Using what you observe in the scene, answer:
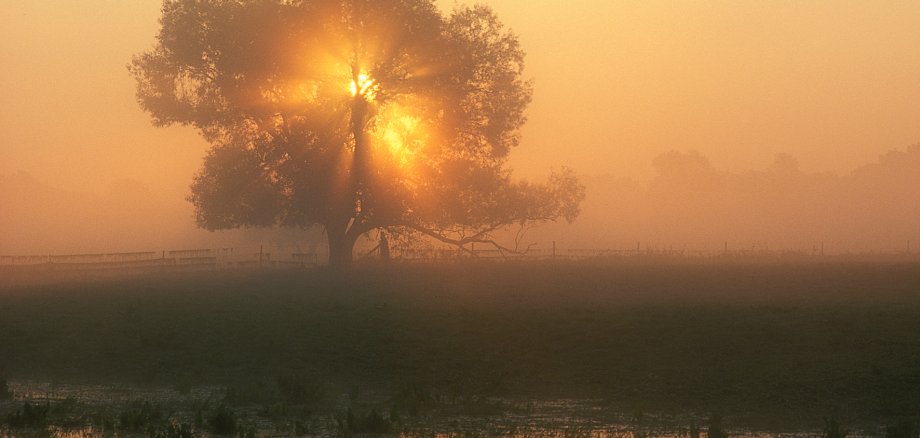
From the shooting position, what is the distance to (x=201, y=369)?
28.6 m

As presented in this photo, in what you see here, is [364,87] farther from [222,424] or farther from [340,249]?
[222,424]

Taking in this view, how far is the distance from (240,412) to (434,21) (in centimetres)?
4180

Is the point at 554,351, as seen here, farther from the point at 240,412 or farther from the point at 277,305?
the point at 277,305

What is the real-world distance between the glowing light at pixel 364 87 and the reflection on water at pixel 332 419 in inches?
1500

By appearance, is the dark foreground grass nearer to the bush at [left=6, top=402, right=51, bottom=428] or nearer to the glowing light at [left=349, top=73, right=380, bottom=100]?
the bush at [left=6, top=402, right=51, bottom=428]

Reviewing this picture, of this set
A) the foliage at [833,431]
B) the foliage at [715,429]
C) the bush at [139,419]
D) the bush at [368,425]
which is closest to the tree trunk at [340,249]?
the bush at [139,419]

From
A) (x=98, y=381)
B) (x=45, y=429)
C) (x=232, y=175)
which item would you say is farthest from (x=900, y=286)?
(x=232, y=175)

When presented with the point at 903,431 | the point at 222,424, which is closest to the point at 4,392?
the point at 222,424

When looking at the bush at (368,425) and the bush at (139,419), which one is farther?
the bush at (139,419)

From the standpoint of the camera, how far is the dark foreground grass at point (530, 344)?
A: 941 inches

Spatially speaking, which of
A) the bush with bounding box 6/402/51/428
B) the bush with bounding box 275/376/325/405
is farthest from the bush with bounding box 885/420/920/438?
the bush with bounding box 6/402/51/428

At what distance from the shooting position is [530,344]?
A: 29.3 metres

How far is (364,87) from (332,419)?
Result: 42.7 metres

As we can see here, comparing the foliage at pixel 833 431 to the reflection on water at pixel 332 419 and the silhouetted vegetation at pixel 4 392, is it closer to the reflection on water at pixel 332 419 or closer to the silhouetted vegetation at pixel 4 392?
the reflection on water at pixel 332 419
